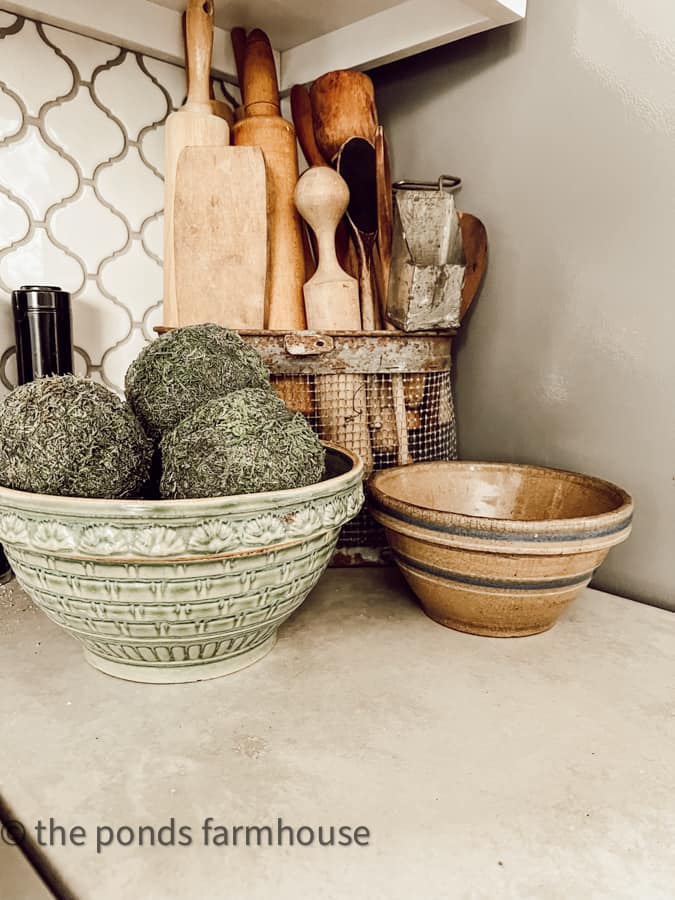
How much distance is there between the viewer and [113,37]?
2.48 ft

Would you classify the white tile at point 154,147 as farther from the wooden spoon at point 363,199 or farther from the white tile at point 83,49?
the wooden spoon at point 363,199

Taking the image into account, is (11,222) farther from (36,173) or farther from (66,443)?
(66,443)

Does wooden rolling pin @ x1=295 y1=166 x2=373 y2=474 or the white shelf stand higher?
the white shelf

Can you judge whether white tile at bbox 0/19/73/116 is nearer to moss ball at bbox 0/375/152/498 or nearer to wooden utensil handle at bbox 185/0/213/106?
wooden utensil handle at bbox 185/0/213/106

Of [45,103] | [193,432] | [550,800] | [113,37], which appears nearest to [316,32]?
[113,37]

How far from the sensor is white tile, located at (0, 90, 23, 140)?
0.70m

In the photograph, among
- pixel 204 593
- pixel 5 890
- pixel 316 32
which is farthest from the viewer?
pixel 316 32

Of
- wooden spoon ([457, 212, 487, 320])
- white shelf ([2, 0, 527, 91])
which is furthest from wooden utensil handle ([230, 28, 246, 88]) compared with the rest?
wooden spoon ([457, 212, 487, 320])

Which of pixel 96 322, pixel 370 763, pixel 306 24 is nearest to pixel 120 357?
pixel 96 322

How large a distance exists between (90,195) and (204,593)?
0.56 meters

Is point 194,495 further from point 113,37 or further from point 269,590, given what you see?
point 113,37

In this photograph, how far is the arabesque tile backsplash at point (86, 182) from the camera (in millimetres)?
716

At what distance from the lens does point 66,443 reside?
1.41ft

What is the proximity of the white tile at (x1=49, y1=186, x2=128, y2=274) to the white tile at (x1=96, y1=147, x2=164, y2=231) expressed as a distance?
0.05 feet
